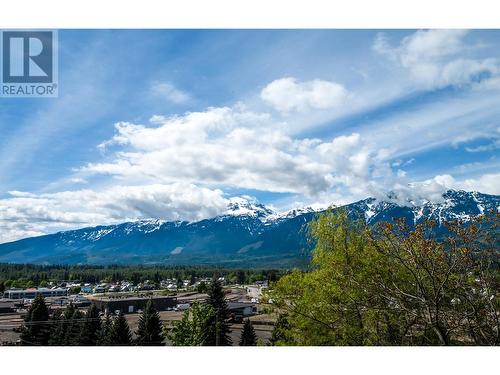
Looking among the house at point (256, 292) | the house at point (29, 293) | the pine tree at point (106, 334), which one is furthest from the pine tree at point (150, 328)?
the house at point (29, 293)

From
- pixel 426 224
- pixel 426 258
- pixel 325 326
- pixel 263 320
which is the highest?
pixel 426 224

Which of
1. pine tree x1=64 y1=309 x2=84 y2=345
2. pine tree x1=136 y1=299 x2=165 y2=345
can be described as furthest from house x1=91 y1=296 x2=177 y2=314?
pine tree x1=136 y1=299 x2=165 y2=345

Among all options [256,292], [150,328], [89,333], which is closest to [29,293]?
[256,292]

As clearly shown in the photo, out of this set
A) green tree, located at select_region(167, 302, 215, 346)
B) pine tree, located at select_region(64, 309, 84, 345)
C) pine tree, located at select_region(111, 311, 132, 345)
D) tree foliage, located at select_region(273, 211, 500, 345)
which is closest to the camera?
tree foliage, located at select_region(273, 211, 500, 345)

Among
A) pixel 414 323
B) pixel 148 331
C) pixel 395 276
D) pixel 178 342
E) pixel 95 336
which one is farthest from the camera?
pixel 95 336

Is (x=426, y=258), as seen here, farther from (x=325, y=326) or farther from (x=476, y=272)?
(x=325, y=326)

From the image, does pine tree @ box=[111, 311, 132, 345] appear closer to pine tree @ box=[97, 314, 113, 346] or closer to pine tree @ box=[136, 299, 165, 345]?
pine tree @ box=[97, 314, 113, 346]

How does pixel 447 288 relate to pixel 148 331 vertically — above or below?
above

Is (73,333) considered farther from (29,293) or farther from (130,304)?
(29,293)

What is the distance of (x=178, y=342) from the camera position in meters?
14.5

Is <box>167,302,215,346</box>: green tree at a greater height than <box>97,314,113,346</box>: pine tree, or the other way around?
<box>167,302,215,346</box>: green tree

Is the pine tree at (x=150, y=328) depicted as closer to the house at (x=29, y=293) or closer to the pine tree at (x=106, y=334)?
the pine tree at (x=106, y=334)

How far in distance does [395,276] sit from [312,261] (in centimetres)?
180
